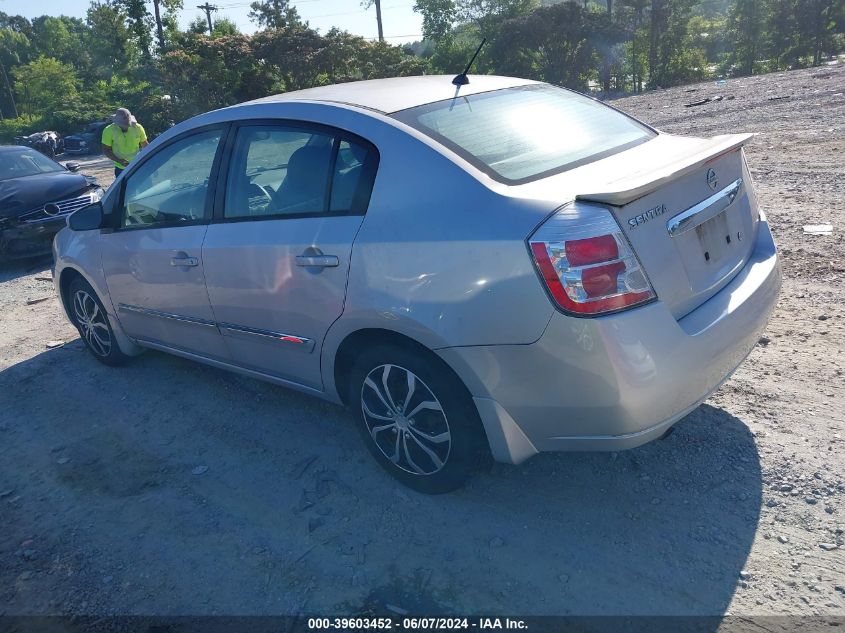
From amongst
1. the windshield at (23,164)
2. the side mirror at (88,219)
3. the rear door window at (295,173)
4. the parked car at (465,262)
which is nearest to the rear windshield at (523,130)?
the parked car at (465,262)

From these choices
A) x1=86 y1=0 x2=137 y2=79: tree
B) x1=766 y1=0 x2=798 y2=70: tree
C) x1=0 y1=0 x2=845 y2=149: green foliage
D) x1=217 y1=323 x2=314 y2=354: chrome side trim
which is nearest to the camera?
x1=217 y1=323 x2=314 y2=354: chrome side trim

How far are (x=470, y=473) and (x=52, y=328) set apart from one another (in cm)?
492

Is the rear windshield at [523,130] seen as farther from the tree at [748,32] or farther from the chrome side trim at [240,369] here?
the tree at [748,32]

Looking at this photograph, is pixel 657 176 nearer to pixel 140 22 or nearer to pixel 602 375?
pixel 602 375

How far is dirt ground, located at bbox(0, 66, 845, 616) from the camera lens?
2703mm

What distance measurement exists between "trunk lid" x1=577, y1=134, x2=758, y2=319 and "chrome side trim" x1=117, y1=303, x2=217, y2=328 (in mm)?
2451

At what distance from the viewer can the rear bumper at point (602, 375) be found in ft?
8.35

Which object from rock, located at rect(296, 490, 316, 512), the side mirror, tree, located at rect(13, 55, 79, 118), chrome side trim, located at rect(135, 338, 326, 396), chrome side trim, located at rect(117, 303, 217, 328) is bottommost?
rock, located at rect(296, 490, 316, 512)

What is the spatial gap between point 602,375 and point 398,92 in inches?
76.1

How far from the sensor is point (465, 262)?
8.93ft

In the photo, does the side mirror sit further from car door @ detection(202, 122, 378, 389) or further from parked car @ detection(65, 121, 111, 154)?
parked car @ detection(65, 121, 111, 154)

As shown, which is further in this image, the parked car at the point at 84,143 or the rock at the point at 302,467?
the parked car at the point at 84,143

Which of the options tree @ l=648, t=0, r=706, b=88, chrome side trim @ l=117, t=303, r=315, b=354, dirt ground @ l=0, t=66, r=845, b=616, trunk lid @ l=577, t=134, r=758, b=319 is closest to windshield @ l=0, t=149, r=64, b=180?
dirt ground @ l=0, t=66, r=845, b=616

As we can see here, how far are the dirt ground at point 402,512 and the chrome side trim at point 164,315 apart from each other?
0.59m
